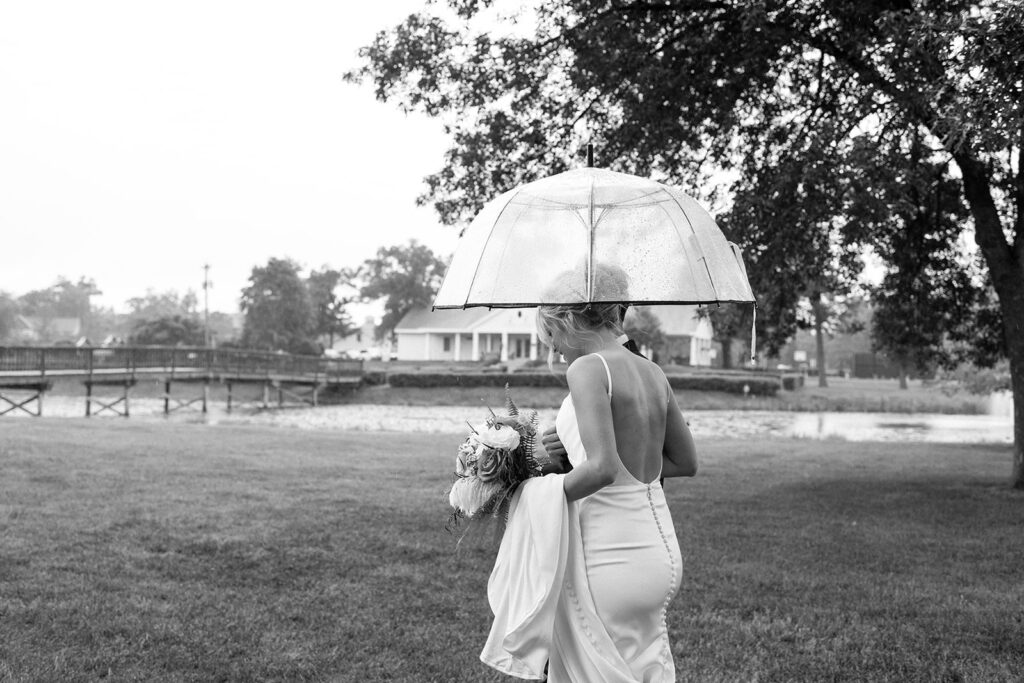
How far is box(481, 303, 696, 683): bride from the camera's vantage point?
292cm

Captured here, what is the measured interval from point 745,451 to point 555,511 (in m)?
16.4

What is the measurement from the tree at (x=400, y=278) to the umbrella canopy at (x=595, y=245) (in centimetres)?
7919

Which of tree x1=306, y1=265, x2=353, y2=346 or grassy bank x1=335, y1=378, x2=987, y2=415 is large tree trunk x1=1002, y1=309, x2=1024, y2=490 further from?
tree x1=306, y1=265, x2=353, y2=346

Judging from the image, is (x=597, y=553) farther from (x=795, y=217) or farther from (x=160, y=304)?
(x=160, y=304)

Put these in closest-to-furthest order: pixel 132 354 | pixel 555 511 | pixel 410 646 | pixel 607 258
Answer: pixel 555 511
pixel 607 258
pixel 410 646
pixel 132 354

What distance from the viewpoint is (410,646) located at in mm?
5082

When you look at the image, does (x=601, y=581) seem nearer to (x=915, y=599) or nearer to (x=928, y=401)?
(x=915, y=599)

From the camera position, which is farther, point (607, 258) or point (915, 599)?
point (915, 599)

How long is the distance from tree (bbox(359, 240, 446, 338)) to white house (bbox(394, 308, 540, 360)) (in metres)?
3.35

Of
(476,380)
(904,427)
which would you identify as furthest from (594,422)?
(476,380)

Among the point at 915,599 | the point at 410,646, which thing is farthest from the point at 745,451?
the point at 410,646

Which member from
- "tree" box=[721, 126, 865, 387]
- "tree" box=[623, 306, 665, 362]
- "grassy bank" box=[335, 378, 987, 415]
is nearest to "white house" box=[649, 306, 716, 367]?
"tree" box=[623, 306, 665, 362]

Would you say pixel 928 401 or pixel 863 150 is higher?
pixel 863 150

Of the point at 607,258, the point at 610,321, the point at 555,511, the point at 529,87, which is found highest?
the point at 529,87
